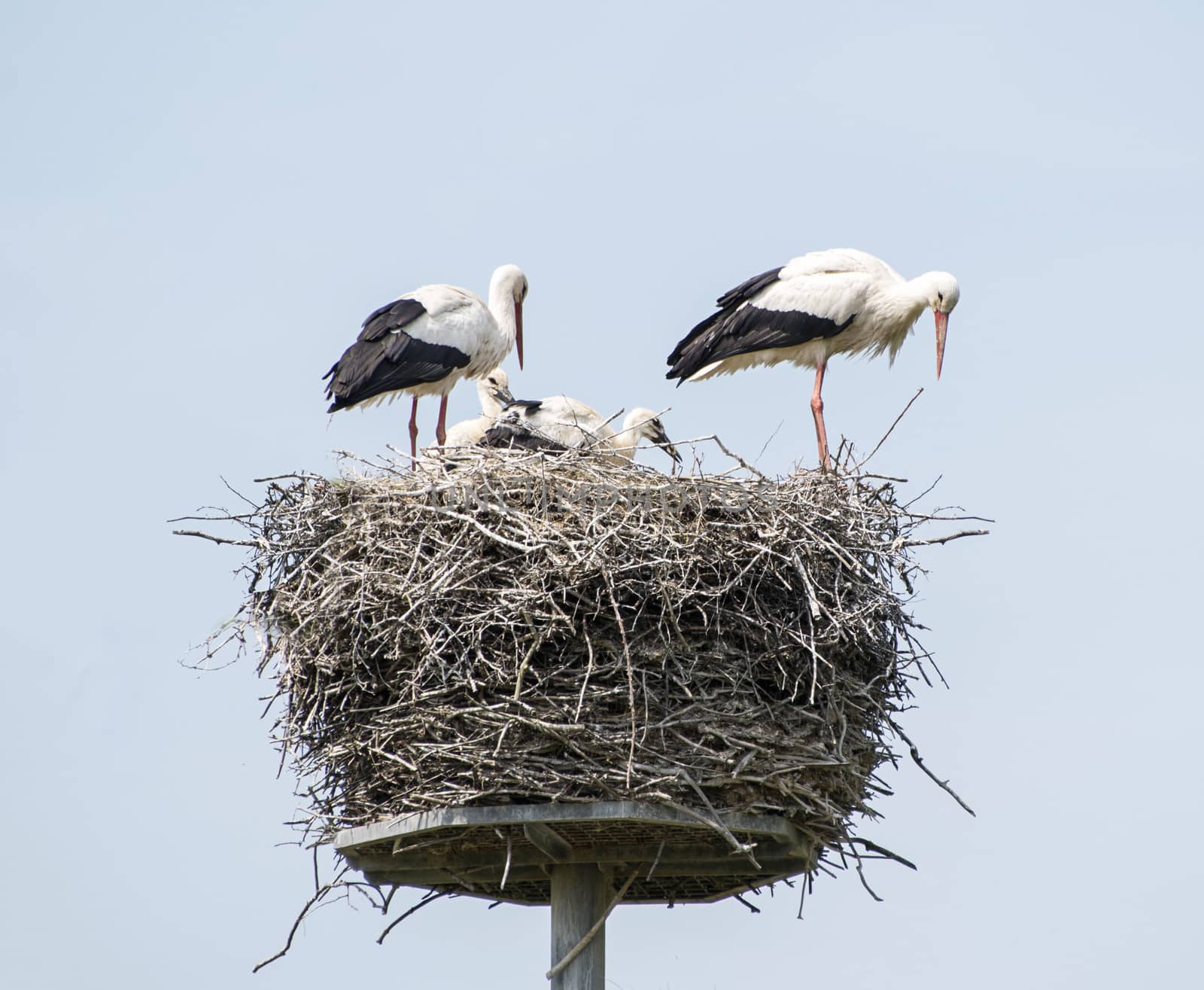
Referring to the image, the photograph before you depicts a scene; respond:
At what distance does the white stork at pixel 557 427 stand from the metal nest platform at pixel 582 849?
2.60m

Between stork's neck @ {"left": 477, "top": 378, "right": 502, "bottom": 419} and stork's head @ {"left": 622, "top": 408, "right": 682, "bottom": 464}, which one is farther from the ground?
stork's neck @ {"left": 477, "top": 378, "right": 502, "bottom": 419}

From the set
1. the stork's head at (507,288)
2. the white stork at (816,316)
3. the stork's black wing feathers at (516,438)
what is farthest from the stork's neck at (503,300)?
the stork's black wing feathers at (516,438)

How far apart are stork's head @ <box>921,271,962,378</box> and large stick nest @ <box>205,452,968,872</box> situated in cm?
317

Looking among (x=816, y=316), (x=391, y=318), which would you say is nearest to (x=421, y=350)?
(x=391, y=318)

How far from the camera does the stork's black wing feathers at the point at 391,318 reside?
11305mm

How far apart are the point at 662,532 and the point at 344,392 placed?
12.4ft

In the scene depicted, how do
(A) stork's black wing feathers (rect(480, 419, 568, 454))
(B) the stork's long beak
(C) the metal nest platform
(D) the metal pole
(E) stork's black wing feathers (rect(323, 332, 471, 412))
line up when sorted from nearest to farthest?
1. (C) the metal nest platform
2. (D) the metal pole
3. (A) stork's black wing feathers (rect(480, 419, 568, 454))
4. (E) stork's black wing feathers (rect(323, 332, 471, 412))
5. (B) the stork's long beak

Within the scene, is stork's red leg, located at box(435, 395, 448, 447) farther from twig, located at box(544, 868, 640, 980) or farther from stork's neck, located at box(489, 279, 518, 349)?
twig, located at box(544, 868, 640, 980)

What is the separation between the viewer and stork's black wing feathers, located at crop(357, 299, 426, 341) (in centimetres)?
1130

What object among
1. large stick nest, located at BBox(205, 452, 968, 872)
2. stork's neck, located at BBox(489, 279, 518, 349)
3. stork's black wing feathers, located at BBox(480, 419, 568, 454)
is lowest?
large stick nest, located at BBox(205, 452, 968, 872)

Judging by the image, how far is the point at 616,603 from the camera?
745 centimetres

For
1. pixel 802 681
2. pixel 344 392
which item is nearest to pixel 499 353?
pixel 344 392

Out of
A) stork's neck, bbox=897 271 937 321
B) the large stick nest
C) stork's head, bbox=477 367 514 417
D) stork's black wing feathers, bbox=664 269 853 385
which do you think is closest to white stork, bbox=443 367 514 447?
stork's head, bbox=477 367 514 417

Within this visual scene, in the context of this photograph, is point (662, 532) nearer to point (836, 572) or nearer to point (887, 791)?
point (836, 572)
